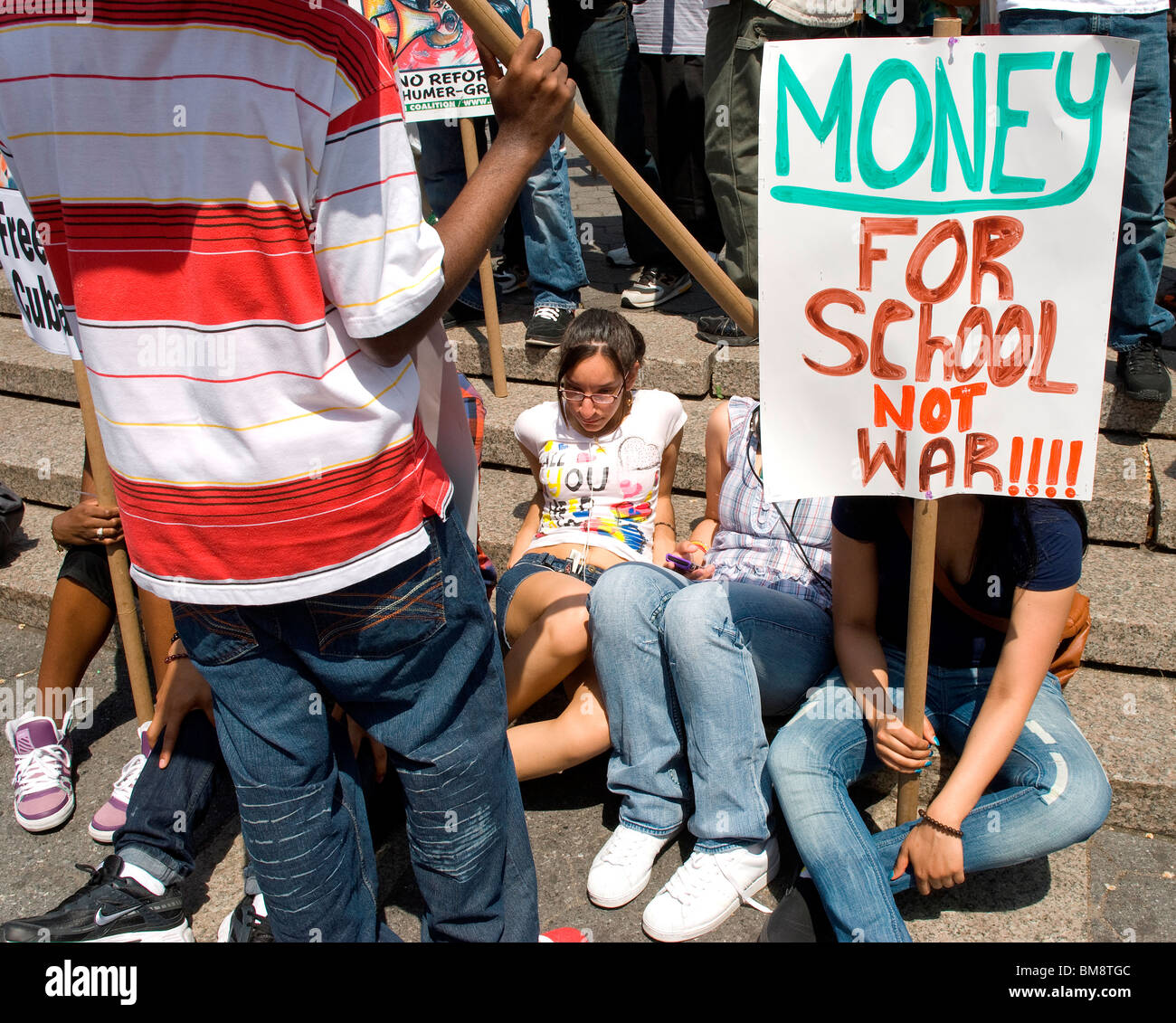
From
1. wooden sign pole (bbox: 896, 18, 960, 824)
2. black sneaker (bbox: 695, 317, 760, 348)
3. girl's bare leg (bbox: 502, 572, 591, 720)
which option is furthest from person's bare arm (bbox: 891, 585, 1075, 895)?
black sneaker (bbox: 695, 317, 760, 348)

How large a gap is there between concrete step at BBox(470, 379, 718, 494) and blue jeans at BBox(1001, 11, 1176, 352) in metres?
1.36

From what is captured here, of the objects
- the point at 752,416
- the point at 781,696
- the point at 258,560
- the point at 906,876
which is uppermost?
the point at 258,560

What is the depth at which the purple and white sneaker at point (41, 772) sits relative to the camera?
266 cm

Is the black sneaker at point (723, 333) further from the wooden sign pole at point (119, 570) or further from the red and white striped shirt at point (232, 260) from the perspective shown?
the red and white striped shirt at point (232, 260)

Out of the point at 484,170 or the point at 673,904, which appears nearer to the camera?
the point at 484,170

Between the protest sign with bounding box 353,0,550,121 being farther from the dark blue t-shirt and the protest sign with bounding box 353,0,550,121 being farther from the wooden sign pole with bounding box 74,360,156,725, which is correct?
the dark blue t-shirt

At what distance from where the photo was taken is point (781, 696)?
2.42 meters

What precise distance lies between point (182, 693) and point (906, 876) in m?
1.65

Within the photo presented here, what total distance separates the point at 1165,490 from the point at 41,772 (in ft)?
10.8

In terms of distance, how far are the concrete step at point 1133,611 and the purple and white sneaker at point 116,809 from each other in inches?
99.4


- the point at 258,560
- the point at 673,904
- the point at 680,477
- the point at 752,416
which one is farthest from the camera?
the point at 680,477

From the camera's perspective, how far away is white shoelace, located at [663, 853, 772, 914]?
2242 mm
